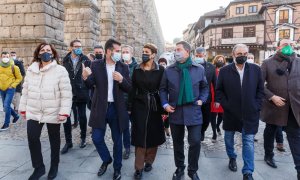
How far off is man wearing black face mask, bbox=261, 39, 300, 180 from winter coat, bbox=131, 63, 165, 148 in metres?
1.81

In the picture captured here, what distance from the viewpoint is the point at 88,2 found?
467 inches

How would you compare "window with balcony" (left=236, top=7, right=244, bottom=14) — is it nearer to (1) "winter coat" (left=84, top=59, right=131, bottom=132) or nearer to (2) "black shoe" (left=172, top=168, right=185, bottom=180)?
(1) "winter coat" (left=84, top=59, right=131, bottom=132)

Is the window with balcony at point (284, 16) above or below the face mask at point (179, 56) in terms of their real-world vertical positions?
above

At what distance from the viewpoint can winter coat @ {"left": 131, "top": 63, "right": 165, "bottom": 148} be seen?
3744 mm

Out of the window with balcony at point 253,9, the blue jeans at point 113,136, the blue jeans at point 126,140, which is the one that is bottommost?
the blue jeans at point 126,140

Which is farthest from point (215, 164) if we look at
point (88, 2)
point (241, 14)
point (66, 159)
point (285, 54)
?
point (241, 14)

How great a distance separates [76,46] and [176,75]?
2.33m

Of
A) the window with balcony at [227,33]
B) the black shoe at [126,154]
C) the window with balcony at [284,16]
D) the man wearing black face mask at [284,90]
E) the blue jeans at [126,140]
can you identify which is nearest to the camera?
the man wearing black face mask at [284,90]

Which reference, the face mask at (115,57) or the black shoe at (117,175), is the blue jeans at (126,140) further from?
the face mask at (115,57)

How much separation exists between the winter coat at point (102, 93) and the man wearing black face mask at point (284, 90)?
231 centimetres

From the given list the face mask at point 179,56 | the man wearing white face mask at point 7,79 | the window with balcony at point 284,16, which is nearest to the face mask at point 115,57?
the face mask at point 179,56

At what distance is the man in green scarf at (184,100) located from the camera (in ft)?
11.8

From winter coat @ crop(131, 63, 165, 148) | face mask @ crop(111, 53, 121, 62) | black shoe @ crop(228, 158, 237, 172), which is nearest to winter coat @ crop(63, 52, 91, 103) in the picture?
face mask @ crop(111, 53, 121, 62)

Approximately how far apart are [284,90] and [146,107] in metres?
A: 2.19
